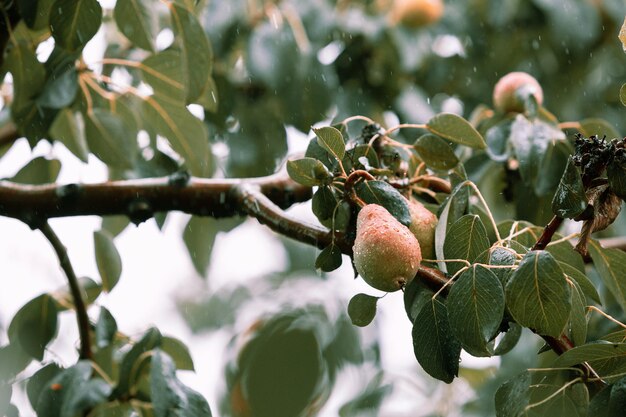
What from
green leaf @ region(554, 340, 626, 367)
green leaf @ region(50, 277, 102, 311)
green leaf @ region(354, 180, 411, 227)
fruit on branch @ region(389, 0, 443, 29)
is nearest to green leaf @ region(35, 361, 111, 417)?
green leaf @ region(50, 277, 102, 311)

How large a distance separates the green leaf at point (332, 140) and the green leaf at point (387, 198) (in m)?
0.03

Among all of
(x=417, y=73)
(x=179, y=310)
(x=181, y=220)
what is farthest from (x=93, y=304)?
(x=179, y=310)

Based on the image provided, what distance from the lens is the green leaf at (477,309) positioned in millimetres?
657

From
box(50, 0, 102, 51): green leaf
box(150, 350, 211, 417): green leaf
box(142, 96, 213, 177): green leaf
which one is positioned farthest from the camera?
box(142, 96, 213, 177): green leaf

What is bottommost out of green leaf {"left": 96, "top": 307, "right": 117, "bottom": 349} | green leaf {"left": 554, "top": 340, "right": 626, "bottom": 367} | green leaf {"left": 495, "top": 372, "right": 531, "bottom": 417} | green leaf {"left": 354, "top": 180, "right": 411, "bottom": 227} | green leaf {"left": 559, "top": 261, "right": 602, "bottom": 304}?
green leaf {"left": 96, "top": 307, "right": 117, "bottom": 349}

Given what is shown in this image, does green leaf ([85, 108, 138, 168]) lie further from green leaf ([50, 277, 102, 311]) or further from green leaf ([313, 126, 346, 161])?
green leaf ([313, 126, 346, 161])

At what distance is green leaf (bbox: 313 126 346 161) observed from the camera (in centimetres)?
74

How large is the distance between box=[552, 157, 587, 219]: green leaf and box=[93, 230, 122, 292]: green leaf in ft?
2.25

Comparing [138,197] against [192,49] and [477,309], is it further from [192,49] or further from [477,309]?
[477,309]

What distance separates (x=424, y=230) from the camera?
2.60 ft

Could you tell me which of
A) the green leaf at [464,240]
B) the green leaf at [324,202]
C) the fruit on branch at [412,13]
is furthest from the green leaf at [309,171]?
the fruit on branch at [412,13]

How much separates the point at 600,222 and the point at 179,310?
2.62m

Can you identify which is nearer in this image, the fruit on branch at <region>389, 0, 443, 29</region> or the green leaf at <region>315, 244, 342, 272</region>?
the green leaf at <region>315, 244, 342, 272</region>

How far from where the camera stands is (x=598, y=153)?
639mm
